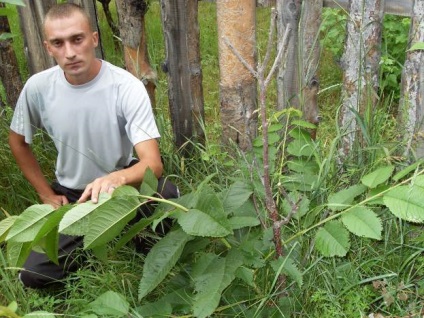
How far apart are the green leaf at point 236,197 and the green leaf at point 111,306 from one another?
1.62 ft

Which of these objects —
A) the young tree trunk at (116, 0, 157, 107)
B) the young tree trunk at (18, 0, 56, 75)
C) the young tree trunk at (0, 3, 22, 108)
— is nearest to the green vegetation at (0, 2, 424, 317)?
the young tree trunk at (116, 0, 157, 107)

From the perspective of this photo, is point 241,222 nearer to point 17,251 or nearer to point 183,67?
point 17,251

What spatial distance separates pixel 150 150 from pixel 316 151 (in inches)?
31.1

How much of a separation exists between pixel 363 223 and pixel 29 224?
1.00m

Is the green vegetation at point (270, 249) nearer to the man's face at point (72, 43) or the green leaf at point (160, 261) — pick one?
the green leaf at point (160, 261)

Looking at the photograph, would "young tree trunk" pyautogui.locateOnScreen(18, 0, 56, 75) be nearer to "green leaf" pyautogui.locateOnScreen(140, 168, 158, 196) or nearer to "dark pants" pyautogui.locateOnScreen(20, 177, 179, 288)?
"dark pants" pyautogui.locateOnScreen(20, 177, 179, 288)

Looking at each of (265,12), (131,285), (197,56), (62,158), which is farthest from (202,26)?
(131,285)

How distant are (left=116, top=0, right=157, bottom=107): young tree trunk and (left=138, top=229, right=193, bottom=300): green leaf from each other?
165 centimetres

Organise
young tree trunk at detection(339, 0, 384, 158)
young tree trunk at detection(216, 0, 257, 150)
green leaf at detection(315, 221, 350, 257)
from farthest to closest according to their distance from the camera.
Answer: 1. young tree trunk at detection(216, 0, 257, 150)
2. young tree trunk at detection(339, 0, 384, 158)
3. green leaf at detection(315, 221, 350, 257)

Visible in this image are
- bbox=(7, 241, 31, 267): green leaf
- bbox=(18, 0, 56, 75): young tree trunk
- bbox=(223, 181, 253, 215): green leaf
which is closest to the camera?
bbox=(7, 241, 31, 267): green leaf

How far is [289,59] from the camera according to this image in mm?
2826

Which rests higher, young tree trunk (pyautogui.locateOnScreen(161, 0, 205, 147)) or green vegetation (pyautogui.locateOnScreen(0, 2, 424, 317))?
young tree trunk (pyautogui.locateOnScreen(161, 0, 205, 147))

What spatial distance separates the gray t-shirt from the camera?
2.76m

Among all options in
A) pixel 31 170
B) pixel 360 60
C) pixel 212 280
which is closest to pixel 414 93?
pixel 360 60
